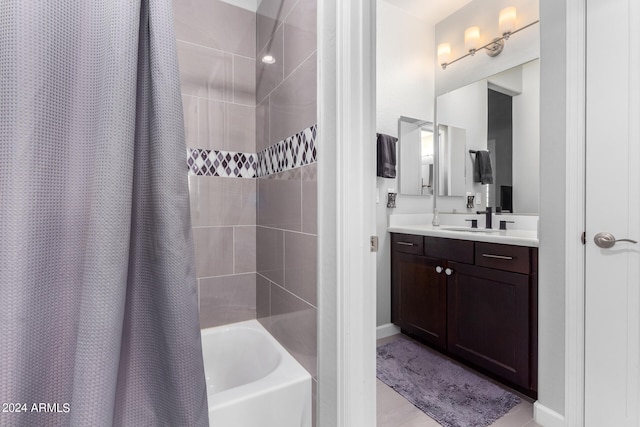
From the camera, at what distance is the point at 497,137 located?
2381 millimetres

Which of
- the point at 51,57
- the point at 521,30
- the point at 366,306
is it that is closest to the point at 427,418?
the point at 366,306

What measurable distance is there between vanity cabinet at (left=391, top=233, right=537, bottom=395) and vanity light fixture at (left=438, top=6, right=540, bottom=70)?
1.59 meters

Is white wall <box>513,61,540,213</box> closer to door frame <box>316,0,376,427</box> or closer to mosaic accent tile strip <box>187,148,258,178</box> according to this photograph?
door frame <box>316,0,376,427</box>

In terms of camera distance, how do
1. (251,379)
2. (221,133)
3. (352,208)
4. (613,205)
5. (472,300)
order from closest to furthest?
(352,208)
(613,205)
(251,379)
(221,133)
(472,300)

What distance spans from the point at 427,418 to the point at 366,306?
995mm

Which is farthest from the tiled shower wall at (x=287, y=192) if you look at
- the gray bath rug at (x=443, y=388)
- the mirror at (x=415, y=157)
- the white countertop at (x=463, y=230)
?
the mirror at (x=415, y=157)

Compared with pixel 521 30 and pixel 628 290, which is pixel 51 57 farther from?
pixel 521 30

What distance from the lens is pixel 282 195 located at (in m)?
1.48

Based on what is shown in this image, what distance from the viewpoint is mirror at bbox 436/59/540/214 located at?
2182 mm

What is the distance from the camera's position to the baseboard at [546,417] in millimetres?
1443

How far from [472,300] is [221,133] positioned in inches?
71.5

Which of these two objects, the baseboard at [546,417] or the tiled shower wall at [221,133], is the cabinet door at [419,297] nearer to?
the baseboard at [546,417]

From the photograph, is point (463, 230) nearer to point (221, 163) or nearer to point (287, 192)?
point (287, 192)

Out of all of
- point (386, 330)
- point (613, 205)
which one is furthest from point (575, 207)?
point (386, 330)
